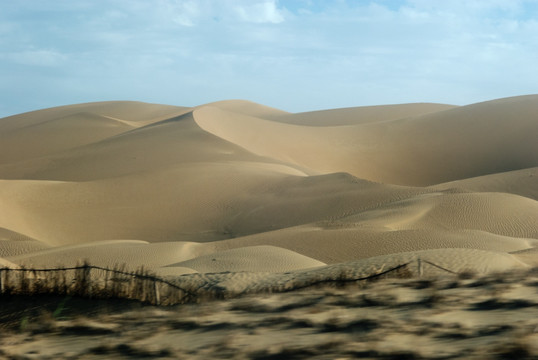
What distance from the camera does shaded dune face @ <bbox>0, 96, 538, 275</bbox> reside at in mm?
13156

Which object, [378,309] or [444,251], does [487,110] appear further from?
[378,309]

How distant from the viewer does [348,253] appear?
1316cm

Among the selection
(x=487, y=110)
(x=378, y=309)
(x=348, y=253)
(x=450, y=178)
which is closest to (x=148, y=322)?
(x=378, y=309)

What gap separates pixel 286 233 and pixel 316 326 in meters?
11.0

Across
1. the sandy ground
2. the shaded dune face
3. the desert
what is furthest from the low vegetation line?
the shaded dune face

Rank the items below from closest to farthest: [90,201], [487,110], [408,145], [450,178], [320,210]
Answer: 1. [320,210]
2. [90,201]
3. [450,178]
4. [408,145]
5. [487,110]

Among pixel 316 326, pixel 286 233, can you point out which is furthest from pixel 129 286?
pixel 286 233

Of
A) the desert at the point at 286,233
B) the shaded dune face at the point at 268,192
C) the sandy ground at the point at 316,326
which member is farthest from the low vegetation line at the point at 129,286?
the shaded dune face at the point at 268,192

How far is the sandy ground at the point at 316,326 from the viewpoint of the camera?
320 cm

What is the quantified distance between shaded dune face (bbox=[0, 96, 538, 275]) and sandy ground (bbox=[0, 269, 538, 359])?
2880 millimetres

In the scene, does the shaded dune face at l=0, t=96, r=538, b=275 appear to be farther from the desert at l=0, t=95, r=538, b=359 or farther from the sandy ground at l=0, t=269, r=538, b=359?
the sandy ground at l=0, t=269, r=538, b=359

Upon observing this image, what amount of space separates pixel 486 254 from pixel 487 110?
3548cm

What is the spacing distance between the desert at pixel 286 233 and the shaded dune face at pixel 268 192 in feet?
0.26

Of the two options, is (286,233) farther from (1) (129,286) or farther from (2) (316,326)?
(2) (316,326)
